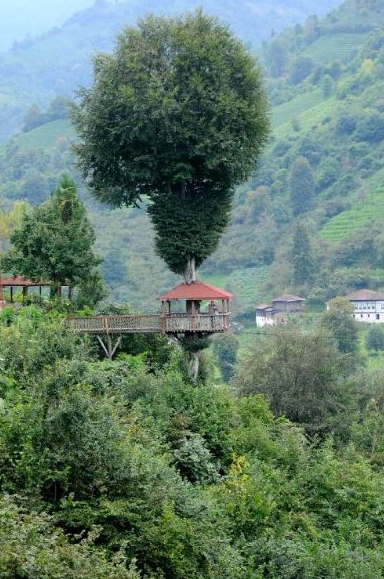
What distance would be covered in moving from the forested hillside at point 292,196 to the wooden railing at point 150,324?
63.6 meters

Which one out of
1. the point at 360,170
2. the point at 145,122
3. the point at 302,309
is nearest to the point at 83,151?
the point at 145,122

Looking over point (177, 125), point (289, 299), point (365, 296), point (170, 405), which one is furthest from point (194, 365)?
point (289, 299)

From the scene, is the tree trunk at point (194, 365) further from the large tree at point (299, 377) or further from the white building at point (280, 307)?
the white building at point (280, 307)

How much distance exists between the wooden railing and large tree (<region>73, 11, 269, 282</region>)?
6.29 ft

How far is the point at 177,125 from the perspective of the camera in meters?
27.8

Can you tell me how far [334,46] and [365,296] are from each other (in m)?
105

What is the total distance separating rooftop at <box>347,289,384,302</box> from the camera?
9575 cm

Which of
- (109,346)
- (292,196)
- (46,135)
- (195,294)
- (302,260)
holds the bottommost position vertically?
(109,346)

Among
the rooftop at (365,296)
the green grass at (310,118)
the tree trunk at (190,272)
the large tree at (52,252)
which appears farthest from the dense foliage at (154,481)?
the green grass at (310,118)

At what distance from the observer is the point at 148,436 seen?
1922 centimetres

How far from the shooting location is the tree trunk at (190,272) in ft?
93.7

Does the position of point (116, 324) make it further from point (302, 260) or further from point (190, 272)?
point (302, 260)

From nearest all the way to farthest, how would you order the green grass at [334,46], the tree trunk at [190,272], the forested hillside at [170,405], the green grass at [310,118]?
the forested hillside at [170,405], the tree trunk at [190,272], the green grass at [310,118], the green grass at [334,46]

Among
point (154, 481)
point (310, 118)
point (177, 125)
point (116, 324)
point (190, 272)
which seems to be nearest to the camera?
point (154, 481)
